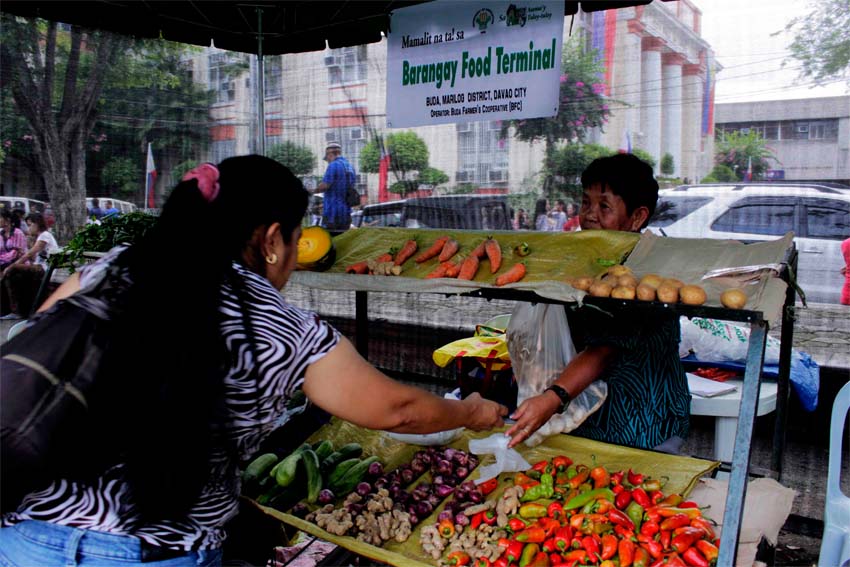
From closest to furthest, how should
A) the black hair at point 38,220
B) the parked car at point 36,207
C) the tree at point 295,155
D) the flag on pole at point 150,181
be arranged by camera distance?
1. the tree at point 295,155
2. the flag on pole at point 150,181
3. the parked car at point 36,207
4. the black hair at point 38,220

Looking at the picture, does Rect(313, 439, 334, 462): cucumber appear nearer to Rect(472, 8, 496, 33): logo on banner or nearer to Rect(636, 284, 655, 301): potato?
Rect(636, 284, 655, 301): potato

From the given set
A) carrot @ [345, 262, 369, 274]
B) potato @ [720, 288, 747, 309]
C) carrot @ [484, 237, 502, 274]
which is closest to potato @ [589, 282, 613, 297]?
potato @ [720, 288, 747, 309]

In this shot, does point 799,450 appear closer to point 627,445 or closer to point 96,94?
point 627,445

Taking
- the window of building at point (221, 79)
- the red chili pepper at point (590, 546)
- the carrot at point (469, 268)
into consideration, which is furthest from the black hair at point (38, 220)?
the red chili pepper at point (590, 546)

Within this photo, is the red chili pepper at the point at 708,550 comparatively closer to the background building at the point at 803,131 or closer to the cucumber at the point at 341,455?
the cucumber at the point at 341,455

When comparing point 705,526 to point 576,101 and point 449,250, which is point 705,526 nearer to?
point 449,250

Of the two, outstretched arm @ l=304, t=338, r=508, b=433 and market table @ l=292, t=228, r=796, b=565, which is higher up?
market table @ l=292, t=228, r=796, b=565

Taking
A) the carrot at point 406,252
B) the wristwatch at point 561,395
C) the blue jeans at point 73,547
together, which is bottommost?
the blue jeans at point 73,547

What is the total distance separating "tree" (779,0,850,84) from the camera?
3695 millimetres

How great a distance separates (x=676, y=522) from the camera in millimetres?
A: 2092

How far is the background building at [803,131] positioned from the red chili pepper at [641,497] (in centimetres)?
258

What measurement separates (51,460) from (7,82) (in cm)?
503

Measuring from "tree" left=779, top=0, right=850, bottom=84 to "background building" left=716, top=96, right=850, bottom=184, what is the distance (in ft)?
0.52

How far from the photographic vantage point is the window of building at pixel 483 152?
14.7 feet
